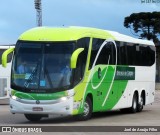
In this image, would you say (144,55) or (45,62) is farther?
(144,55)

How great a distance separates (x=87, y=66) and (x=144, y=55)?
22.5 feet

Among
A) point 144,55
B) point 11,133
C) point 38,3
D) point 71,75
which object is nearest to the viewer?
point 11,133

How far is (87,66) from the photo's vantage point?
1923 centimetres

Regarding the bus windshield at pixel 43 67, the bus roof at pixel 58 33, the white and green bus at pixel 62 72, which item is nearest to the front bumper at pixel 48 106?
the white and green bus at pixel 62 72

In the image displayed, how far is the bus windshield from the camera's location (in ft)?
59.7

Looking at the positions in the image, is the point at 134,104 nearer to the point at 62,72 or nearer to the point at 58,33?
the point at 58,33

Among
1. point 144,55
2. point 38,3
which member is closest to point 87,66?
point 144,55

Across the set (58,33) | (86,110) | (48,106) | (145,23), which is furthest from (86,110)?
(145,23)

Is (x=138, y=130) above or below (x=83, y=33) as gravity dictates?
below

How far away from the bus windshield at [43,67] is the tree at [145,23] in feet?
238

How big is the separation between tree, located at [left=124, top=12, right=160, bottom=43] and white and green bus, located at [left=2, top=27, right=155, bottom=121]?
6966 centimetres

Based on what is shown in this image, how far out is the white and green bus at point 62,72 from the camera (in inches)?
712

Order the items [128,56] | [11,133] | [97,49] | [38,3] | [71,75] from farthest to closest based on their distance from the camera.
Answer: [38,3]
[128,56]
[97,49]
[71,75]
[11,133]

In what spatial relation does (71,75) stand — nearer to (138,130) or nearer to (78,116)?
(78,116)
